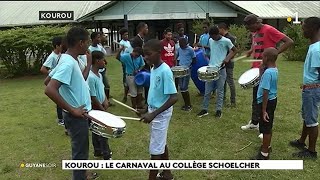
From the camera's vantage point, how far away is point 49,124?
7039 millimetres

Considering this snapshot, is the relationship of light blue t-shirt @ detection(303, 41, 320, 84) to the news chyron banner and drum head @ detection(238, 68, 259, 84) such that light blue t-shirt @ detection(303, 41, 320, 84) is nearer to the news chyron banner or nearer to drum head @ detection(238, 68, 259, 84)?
drum head @ detection(238, 68, 259, 84)

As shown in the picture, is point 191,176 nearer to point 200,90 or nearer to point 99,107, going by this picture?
point 99,107

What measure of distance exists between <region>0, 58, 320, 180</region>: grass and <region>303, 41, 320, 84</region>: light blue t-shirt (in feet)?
3.69

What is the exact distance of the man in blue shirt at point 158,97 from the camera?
387 cm

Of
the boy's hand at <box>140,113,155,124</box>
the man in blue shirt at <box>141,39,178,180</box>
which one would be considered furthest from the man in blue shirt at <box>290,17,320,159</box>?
the boy's hand at <box>140,113,155,124</box>

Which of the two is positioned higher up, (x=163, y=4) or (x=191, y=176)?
(x=163, y=4)

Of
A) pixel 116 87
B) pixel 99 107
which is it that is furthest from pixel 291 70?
pixel 99 107

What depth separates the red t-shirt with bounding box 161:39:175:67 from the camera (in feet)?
25.4

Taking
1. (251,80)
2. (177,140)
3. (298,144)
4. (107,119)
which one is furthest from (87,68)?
(298,144)

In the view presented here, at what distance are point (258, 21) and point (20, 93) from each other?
7.89 m

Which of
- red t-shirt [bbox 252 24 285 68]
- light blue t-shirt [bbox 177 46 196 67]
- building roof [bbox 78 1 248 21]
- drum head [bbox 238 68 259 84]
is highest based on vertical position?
building roof [bbox 78 1 248 21]

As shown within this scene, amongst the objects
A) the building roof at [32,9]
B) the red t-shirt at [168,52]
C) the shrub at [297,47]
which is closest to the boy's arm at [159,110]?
the red t-shirt at [168,52]

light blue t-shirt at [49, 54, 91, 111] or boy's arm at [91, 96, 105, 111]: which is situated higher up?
light blue t-shirt at [49, 54, 91, 111]

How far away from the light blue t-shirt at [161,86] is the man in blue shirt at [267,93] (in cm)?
144
